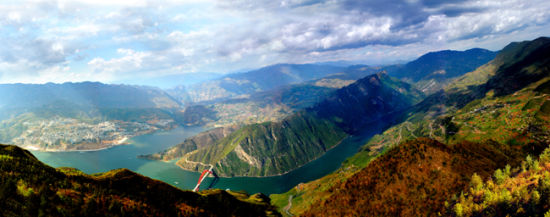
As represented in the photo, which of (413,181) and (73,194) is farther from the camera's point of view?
(413,181)

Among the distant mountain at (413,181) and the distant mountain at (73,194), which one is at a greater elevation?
the distant mountain at (73,194)

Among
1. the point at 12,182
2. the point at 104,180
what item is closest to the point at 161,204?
the point at 104,180

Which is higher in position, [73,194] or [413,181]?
[73,194]

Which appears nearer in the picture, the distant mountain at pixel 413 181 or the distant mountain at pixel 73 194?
the distant mountain at pixel 73 194

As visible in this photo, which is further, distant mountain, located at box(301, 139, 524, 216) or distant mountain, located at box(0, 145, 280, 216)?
distant mountain, located at box(301, 139, 524, 216)

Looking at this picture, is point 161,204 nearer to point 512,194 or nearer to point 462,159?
point 512,194

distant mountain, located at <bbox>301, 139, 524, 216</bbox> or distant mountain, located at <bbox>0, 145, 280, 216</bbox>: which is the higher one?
distant mountain, located at <bbox>0, 145, 280, 216</bbox>

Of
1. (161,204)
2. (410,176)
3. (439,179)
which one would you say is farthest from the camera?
(410,176)

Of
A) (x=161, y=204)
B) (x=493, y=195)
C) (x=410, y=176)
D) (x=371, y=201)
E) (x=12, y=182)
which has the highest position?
(x=12, y=182)
